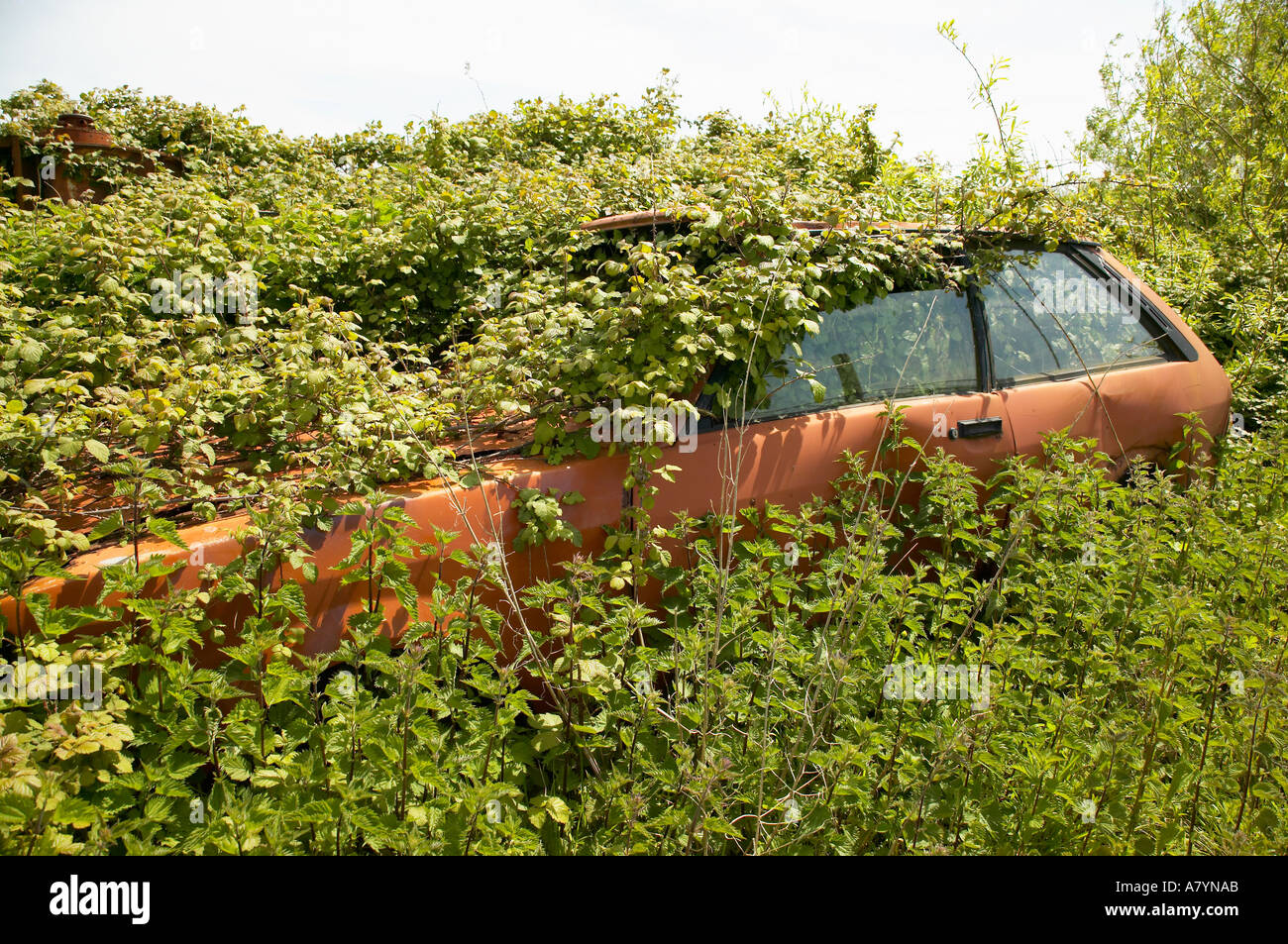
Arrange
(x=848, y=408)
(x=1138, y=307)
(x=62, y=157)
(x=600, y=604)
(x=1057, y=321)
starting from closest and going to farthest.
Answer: (x=600, y=604) → (x=848, y=408) → (x=1057, y=321) → (x=1138, y=307) → (x=62, y=157)

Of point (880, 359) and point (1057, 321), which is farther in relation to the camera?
point (1057, 321)

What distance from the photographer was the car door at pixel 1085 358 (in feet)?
13.2

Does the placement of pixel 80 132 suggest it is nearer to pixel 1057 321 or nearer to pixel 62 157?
pixel 62 157

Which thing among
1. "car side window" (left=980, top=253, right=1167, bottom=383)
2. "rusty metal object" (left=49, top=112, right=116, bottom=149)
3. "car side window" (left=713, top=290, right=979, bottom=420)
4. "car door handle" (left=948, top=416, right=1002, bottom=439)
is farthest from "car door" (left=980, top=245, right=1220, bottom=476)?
"rusty metal object" (left=49, top=112, right=116, bottom=149)

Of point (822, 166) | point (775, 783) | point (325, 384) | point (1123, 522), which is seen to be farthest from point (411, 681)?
point (822, 166)

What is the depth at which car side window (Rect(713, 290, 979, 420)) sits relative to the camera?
11.2 ft

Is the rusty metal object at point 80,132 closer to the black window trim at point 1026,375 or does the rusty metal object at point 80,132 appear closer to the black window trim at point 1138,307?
the black window trim at point 1026,375

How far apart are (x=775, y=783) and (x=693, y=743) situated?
0.28m

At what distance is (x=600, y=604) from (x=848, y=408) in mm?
1612

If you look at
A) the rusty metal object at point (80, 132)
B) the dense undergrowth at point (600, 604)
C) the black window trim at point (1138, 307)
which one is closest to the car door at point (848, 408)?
the dense undergrowth at point (600, 604)

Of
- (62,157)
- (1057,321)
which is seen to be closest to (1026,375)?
(1057,321)

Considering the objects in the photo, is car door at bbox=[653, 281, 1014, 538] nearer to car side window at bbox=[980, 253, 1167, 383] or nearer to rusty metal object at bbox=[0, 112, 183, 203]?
car side window at bbox=[980, 253, 1167, 383]

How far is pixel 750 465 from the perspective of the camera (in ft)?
10.5

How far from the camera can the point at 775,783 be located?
8.02ft
